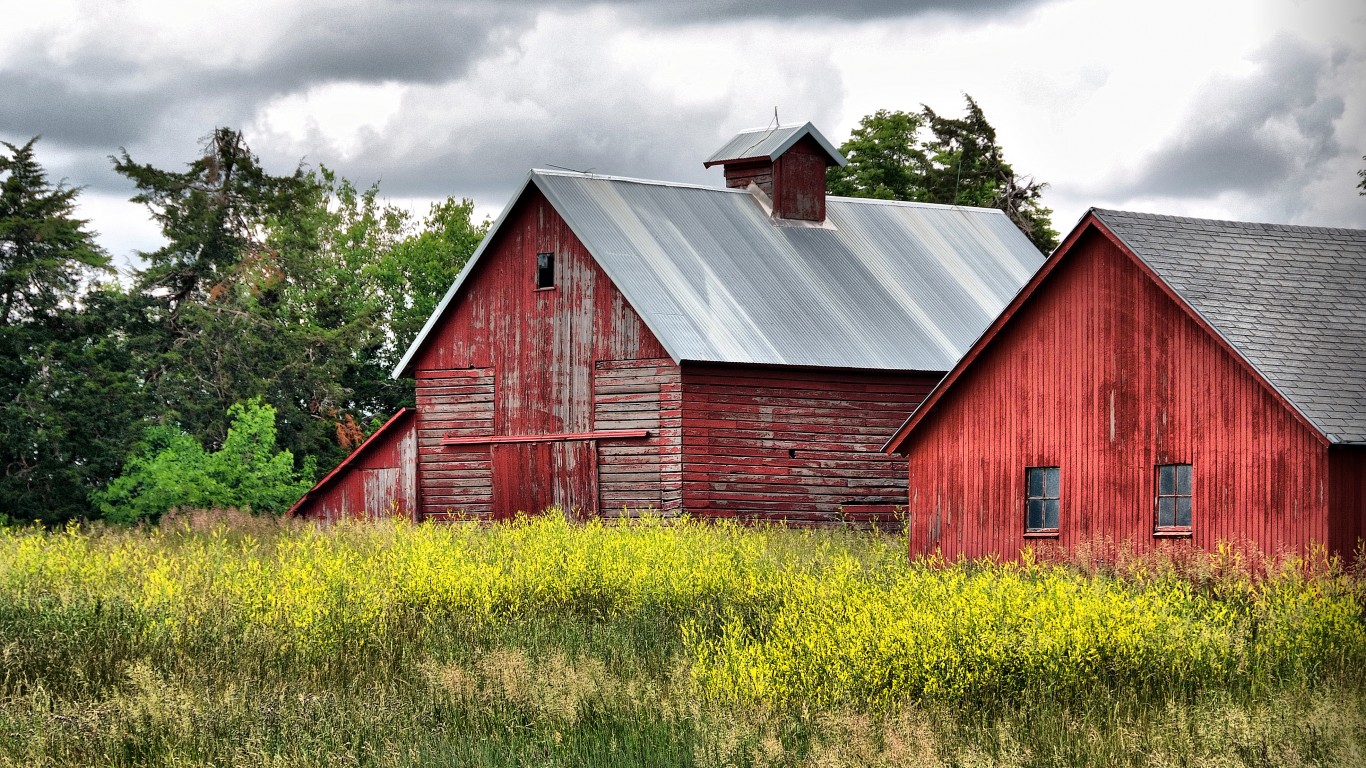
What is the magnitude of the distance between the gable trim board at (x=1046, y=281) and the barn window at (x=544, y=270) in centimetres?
970

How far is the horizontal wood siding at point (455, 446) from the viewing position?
31.2 m

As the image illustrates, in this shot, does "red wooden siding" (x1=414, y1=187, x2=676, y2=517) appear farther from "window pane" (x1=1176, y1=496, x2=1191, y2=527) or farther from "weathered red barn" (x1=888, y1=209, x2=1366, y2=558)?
"window pane" (x1=1176, y1=496, x2=1191, y2=527)

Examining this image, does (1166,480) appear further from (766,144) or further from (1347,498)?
(766,144)

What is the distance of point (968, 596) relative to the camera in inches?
590

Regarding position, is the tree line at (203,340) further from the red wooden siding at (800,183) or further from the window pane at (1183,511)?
the window pane at (1183,511)

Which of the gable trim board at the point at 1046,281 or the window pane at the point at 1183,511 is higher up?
the gable trim board at the point at 1046,281

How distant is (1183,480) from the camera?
64.0ft

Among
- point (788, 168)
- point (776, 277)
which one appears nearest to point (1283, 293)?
point (776, 277)

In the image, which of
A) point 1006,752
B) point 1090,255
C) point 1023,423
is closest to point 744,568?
point 1023,423

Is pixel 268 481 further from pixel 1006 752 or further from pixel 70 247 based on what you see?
pixel 1006 752

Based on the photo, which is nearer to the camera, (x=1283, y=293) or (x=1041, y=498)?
(x=1283, y=293)

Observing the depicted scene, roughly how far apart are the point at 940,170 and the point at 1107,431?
3270cm

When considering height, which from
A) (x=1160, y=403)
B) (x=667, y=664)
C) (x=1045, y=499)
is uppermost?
(x=1160, y=403)

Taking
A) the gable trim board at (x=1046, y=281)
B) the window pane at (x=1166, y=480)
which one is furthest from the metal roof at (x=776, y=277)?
the window pane at (x=1166, y=480)
